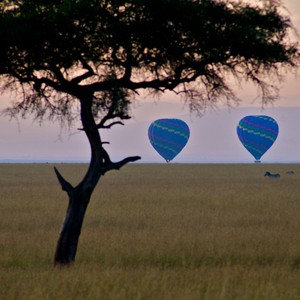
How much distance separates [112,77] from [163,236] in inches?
316

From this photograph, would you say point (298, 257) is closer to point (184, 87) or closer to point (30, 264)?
point (184, 87)

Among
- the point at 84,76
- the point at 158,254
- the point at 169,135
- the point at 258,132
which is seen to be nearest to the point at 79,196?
the point at 84,76

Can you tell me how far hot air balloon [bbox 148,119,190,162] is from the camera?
5113 inches

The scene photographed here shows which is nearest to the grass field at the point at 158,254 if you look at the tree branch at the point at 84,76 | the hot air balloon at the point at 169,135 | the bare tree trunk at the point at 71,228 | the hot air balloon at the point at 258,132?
the bare tree trunk at the point at 71,228

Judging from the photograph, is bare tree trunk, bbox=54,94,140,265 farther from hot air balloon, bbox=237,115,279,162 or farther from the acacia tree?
hot air balloon, bbox=237,115,279,162

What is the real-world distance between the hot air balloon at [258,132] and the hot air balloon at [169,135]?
438 inches

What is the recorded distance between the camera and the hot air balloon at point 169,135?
129875 mm

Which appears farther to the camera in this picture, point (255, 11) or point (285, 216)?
point (285, 216)

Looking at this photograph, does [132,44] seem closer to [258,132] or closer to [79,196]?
[79,196]

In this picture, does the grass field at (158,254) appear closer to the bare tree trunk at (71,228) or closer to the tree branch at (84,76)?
the bare tree trunk at (71,228)

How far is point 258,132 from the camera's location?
122125mm

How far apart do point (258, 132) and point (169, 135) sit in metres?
17.0

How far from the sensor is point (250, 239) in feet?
76.2

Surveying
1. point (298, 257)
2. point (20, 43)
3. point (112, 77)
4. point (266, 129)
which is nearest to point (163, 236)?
point (298, 257)
